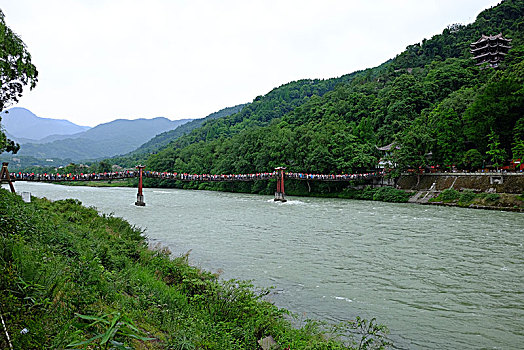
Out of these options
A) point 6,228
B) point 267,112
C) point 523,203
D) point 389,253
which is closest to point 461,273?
point 389,253

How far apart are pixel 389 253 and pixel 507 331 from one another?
770 centimetres

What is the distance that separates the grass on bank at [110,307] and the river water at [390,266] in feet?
6.28

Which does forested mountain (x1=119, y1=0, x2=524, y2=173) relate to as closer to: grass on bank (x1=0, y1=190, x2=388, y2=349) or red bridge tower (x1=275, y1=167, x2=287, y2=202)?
red bridge tower (x1=275, y1=167, x2=287, y2=202)

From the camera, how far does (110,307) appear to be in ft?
17.3

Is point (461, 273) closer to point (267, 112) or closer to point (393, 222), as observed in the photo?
point (393, 222)

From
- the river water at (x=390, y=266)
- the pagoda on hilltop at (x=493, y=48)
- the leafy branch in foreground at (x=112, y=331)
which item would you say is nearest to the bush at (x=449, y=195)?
the river water at (x=390, y=266)

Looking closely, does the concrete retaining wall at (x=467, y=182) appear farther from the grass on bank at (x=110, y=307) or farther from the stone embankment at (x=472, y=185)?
the grass on bank at (x=110, y=307)

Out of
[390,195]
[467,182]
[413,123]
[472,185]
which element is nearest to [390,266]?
[472,185]

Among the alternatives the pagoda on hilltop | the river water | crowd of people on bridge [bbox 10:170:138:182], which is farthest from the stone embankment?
the pagoda on hilltop

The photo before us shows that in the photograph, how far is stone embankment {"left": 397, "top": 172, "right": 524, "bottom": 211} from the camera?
3147 centimetres

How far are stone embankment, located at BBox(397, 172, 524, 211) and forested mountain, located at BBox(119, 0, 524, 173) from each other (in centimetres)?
227

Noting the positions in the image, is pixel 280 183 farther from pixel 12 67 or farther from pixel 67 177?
Answer: pixel 12 67

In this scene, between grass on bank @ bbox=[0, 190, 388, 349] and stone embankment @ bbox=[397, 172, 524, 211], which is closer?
grass on bank @ bbox=[0, 190, 388, 349]

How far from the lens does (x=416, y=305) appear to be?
9992 millimetres
